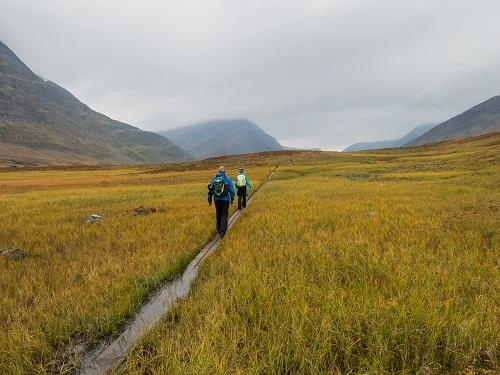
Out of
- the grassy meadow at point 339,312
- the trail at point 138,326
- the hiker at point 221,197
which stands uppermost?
the hiker at point 221,197

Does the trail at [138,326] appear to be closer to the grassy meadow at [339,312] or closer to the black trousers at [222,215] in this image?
the grassy meadow at [339,312]

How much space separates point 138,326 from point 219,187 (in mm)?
7159

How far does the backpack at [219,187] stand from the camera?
12.1 meters

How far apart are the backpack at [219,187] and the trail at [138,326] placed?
4.15 meters

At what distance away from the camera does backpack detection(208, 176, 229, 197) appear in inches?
476

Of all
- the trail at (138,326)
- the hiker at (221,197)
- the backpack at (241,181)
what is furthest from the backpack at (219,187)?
the backpack at (241,181)

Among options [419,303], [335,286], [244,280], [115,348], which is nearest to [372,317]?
[419,303]

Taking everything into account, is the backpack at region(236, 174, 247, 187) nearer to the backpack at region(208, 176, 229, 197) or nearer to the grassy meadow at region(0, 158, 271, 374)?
the grassy meadow at region(0, 158, 271, 374)

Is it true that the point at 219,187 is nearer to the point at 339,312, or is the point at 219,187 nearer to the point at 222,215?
the point at 222,215

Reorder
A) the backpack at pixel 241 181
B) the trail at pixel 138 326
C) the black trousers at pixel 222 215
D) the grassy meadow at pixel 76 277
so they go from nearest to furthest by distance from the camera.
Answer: the trail at pixel 138 326 → the grassy meadow at pixel 76 277 → the black trousers at pixel 222 215 → the backpack at pixel 241 181

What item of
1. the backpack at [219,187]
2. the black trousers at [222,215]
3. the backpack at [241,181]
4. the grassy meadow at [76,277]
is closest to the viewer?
the grassy meadow at [76,277]

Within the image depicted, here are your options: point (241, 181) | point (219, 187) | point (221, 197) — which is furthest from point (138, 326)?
point (241, 181)

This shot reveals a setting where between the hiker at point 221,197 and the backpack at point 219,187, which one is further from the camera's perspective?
A: the backpack at point 219,187

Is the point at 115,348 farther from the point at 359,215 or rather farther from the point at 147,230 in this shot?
the point at 359,215
